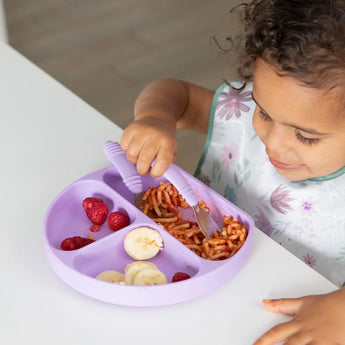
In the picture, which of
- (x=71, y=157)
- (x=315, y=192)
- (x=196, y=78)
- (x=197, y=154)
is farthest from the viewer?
(x=196, y=78)

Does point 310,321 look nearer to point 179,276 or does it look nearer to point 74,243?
point 179,276

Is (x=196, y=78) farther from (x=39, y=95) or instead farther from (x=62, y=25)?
(x=39, y=95)

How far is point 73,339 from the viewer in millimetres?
741

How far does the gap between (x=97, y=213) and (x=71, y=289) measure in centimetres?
14

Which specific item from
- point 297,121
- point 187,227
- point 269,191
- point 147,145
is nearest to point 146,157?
point 147,145

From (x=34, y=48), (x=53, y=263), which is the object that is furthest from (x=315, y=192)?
(x=34, y=48)

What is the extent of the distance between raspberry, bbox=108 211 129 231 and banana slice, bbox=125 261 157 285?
0.08 meters

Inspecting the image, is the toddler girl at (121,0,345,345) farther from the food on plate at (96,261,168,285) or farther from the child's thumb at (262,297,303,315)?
the food on plate at (96,261,168,285)

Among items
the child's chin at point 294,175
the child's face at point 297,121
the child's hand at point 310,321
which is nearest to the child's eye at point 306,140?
the child's face at point 297,121

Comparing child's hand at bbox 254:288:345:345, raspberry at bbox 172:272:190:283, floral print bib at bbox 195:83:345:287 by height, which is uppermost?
raspberry at bbox 172:272:190:283

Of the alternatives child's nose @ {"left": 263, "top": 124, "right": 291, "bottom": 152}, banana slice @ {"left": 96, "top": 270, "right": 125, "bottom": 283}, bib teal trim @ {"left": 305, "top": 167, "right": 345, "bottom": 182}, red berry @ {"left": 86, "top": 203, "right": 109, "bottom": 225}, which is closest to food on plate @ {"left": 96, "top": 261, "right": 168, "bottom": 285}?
banana slice @ {"left": 96, "top": 270, "right": 125, "bottom": 283}

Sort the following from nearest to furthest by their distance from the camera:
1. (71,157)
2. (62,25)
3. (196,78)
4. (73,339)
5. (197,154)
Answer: (73,339) < (71,157) < (197,154) < (196,78) < (62,25)

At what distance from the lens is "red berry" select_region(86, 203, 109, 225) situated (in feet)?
2.97

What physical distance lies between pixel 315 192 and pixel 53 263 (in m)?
0.54
